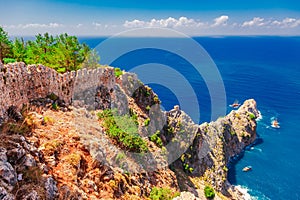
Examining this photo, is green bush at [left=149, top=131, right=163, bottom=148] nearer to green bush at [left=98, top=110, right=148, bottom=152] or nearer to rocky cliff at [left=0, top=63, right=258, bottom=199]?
rocky cliff at [left=0, top=63, right=258, bottom=199]

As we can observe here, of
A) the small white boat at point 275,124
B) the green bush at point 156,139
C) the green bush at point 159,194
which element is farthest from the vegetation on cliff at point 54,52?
the small white boat at point 275,124

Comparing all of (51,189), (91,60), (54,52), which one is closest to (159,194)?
(51,189)

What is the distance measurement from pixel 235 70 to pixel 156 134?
529ft

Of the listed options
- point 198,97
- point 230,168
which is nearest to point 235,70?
point 198,97

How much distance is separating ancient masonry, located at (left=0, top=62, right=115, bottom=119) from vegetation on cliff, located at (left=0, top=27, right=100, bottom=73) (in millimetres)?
3893

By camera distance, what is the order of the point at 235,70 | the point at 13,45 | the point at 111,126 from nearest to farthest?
the point at 111,126 < the point at 13,45 < the point at 235,70

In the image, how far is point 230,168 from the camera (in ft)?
219

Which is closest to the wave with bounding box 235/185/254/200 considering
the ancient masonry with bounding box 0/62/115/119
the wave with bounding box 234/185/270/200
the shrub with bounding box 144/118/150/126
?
the wave with bounding box 234/185/270/200

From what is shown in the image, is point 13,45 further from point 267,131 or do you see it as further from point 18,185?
point 267,131

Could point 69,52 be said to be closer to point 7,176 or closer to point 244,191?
point 7,176

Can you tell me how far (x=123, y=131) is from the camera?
30859mm

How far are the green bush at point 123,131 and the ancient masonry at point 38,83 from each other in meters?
4.58

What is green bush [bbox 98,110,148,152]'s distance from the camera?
2952 centimetres

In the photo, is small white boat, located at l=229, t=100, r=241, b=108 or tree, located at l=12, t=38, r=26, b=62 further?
small white boat, located at l=229, t=100, r=241, b=108
